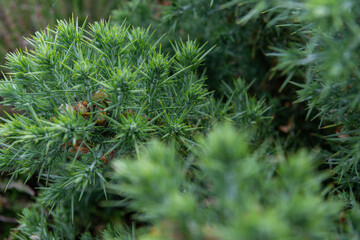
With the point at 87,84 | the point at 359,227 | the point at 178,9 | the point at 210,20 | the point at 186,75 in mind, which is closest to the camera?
the point at 359,227

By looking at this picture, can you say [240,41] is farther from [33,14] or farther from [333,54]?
[33,14]

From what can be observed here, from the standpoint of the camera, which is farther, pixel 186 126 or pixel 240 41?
pixel 240 41

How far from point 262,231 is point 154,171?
6.7 inches

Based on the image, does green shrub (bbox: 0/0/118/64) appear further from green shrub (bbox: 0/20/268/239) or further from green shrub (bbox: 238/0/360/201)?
green shrub (bbox: 238/0/360/201)

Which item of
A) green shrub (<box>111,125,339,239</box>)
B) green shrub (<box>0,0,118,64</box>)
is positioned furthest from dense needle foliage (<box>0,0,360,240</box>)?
green shrub (<box>0,0,118,64</box>)

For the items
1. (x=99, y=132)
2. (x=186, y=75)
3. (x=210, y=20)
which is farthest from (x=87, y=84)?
(x=210, y=20)

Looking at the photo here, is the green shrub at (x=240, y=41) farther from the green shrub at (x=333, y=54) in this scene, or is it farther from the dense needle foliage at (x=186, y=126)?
the green shrub at (x=333, y=54)

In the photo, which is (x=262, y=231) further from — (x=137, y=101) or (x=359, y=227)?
(x=137, y=101)

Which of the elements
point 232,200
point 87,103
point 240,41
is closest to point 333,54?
point 232,200

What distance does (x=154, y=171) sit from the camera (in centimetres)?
47

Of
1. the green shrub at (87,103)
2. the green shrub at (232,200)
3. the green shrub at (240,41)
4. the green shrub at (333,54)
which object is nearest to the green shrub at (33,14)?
the green shrub at (240,41)

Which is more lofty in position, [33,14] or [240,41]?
[33,14]

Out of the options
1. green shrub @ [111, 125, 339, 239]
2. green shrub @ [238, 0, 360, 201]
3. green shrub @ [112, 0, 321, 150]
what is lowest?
green shrub @ [111, 125, 339, 239]

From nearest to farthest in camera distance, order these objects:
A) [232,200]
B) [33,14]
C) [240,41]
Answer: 1. [232,200]
2. [240,41]
3. [33,14]
